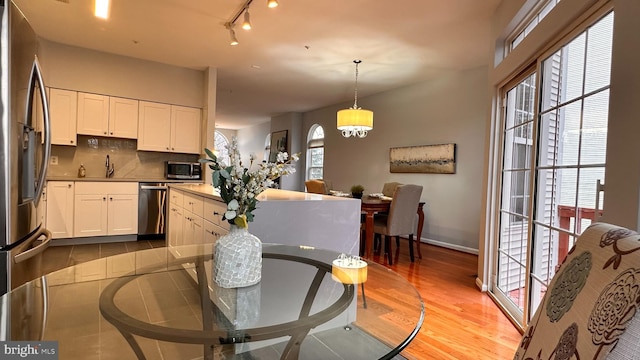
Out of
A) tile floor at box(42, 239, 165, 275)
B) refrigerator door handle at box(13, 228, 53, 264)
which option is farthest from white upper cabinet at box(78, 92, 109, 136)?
refrigerator door handle at box(13, 228, 53, 264)

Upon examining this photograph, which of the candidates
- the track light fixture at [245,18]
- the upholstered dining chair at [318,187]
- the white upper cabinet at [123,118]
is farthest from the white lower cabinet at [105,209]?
the track light fixture at [245,18]

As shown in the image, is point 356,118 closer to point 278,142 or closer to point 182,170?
point 182,170

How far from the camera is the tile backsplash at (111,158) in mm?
4738

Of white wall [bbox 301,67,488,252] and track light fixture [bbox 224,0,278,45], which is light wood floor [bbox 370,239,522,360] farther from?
track light fixture [bbox 224,0,278,45]

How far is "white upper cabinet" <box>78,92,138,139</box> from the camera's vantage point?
4590mm

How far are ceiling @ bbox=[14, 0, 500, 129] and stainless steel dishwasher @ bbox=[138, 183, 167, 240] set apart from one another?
6.13 ft

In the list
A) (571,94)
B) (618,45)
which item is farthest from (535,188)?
(618,45)

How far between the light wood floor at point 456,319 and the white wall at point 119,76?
396 centimetres

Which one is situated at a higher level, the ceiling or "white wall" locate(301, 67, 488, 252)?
the ceiling

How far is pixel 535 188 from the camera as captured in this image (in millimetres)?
2225

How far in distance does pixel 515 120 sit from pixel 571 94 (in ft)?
3.02

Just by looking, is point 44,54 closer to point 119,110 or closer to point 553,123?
point 119,110

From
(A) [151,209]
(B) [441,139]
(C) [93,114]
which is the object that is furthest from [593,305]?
(C) [93,114]

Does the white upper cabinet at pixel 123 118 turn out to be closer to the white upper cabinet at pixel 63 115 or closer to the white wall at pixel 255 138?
the white upper cabinet at pixel 63 115
